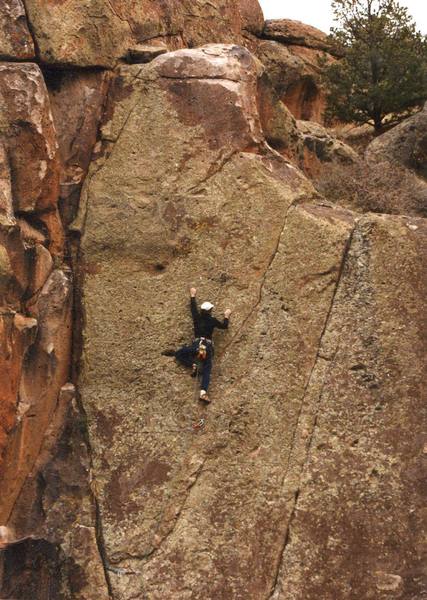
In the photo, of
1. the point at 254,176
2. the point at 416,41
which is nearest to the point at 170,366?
the point at 254,176

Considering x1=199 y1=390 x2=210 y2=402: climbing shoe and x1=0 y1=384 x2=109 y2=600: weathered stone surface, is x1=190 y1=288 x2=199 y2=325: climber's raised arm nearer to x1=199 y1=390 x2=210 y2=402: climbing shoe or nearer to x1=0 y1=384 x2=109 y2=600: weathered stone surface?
x1=199 y1=390 x2=210 y2=402: climbing shoe

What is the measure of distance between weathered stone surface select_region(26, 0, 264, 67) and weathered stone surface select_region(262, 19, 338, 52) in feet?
23.2

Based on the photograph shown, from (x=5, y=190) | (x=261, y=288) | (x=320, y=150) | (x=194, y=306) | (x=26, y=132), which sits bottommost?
(x=194, y=306)

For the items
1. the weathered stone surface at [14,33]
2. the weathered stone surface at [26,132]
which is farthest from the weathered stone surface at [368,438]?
the weathered stone surface at [14,33]

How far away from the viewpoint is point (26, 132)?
41.7 ft

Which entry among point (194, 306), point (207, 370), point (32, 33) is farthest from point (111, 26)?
point (207, 370)

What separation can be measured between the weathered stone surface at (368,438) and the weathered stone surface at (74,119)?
4833 millimetres

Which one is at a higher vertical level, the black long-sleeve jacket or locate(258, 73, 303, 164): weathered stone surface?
locate(258, 73, 303, 164): weathered stone surface

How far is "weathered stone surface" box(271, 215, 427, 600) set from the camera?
35.1 feet

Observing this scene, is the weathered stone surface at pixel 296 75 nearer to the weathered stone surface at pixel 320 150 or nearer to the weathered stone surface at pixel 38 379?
the weathered stone surface at pixel 320 150

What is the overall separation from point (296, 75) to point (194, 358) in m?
13.5

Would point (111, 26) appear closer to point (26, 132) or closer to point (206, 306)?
point (26, 132)

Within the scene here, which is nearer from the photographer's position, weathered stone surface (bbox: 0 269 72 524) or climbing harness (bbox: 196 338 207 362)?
weathered stone surface (bbox: 0 269 72 524)

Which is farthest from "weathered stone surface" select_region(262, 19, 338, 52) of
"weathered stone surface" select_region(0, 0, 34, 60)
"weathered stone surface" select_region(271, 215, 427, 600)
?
"weathered stone surface" select_region(271, 215, 427, 600)
